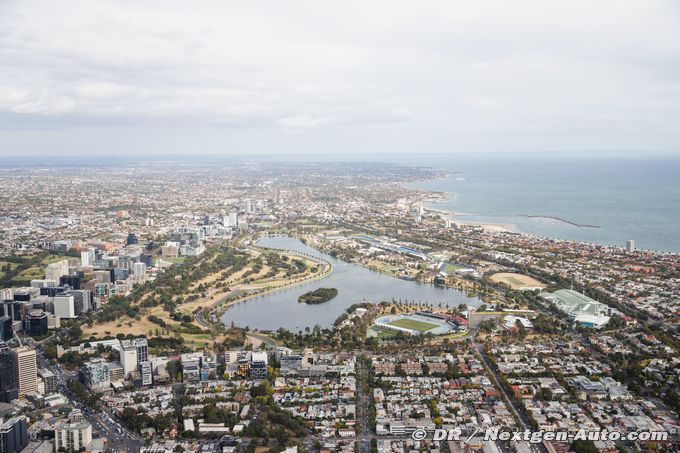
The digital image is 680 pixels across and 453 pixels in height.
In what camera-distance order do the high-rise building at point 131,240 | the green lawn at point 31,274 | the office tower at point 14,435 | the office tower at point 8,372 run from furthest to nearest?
the high-rise building at point 131,240, the green lawn at point 31,274, the office tower at point 8,372, the office tower at point 14,435

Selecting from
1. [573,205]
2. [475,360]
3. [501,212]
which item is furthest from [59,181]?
[475,360]

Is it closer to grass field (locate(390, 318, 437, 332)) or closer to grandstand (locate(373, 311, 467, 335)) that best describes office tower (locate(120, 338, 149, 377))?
grandstand (locate(373, 311, 467, 335))

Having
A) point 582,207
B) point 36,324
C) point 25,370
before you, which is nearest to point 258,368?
point 25,370

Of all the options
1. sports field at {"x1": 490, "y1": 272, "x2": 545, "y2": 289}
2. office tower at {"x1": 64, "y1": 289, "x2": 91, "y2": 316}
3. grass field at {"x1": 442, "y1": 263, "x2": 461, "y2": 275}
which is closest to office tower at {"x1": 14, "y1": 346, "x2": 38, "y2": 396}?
office tower at {"x1": 64, "y1": 289, "x2": 91, "y2": 316}

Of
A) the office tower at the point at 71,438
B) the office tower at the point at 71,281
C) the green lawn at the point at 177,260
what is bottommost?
the office tower at the point at 71,438

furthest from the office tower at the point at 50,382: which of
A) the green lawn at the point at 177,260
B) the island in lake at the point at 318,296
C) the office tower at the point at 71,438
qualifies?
the green lawn at the point at 177,260

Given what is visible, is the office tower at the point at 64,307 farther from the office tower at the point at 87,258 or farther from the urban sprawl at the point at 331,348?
the office tower at the point at 87,258
